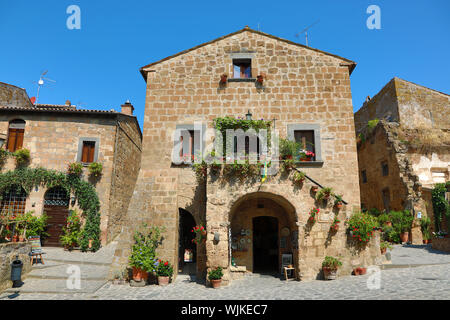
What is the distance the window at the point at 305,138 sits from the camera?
11947 millimetres

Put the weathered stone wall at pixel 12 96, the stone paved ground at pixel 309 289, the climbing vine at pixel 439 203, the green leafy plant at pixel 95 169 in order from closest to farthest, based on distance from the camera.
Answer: the stone paved ground at pixel 309 289
the climbing vine at pixel 439 203
the green leafy plant at pixel 95 169
the weathered stone wall at pixel 12 96

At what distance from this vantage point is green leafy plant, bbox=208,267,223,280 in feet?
31.0

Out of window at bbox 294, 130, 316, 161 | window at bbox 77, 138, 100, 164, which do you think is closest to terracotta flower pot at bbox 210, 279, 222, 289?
window at bbox 294, 130, 316, 161

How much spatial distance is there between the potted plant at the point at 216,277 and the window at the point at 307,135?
5.59 meters

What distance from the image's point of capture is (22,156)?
15.1 metres

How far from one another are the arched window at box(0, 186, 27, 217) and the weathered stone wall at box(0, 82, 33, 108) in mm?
7561

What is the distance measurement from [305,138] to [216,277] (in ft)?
20.6

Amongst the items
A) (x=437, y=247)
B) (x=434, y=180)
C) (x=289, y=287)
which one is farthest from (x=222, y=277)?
(x=434, y=180)

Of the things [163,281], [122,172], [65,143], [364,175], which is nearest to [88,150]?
[65,143]

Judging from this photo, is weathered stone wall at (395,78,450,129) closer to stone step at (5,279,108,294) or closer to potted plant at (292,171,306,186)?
potted plant at (292,171,306,186)

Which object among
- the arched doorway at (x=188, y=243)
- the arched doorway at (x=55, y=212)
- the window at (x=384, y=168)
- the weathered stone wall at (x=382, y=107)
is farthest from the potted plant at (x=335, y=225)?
the arched doorway at (x=55, y=212)

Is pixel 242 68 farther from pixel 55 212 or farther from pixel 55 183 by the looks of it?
pixel 55 212

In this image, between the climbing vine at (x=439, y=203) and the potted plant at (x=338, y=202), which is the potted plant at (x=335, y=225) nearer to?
the potted plant at (x=338, y=202)

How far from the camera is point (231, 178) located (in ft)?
34.1
